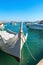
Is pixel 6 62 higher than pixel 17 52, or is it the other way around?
pixel 17 52

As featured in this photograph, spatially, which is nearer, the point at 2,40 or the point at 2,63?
the point at 2,63

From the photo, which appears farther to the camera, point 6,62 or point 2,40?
point 2,40

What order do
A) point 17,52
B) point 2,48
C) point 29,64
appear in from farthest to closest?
1. point 2,48
2. point 17,52
3. point 29,64

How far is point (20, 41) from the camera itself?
14039 mm

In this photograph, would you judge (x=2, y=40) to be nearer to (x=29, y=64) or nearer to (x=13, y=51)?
(x=13, y=51)

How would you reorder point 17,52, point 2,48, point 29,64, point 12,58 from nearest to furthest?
point 29,64 → point 17,52 → point 12,58 → point 2,48

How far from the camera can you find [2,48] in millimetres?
16422

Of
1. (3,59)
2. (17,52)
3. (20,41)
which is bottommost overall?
(3,59)

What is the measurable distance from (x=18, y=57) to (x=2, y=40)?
3.94 meters

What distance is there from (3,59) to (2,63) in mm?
1168

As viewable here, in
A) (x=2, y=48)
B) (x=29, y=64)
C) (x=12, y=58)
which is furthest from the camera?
(x=2, y=48)

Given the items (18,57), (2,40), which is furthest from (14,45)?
(2,40)

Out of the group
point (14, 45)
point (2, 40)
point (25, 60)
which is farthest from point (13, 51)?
point (2, 40)

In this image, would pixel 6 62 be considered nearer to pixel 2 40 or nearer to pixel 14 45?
pixel 14 45
